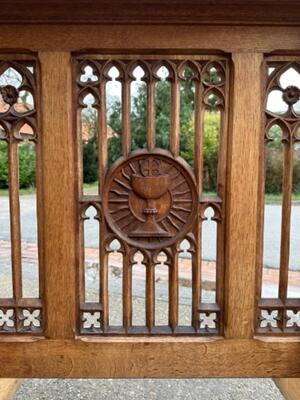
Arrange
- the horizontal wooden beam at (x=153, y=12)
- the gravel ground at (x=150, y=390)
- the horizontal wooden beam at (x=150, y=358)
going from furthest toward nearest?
1. the gravel ground at (x=150, y=390)
2. the horizontal wooden beam at (x=150, y=358)
3. the horizontal wooden beam at (x=153, y=12)

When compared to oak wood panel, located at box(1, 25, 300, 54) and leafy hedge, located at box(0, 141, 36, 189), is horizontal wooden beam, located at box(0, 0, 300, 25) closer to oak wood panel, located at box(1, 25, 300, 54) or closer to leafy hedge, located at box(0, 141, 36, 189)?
oak wood panel, located at box(1, 25, 300, 54)

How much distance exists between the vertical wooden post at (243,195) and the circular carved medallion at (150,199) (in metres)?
0.08

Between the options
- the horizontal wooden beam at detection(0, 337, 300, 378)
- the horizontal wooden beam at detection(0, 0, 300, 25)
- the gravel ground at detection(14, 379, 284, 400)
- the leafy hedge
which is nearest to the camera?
the horizontal wooden beam at detection(0, 0, 300, 25)

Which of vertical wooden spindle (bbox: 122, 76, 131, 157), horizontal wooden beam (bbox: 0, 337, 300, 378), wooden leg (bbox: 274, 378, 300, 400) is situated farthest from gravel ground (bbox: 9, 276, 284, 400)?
vertical wooden spindle (bbox: 122, 76, 131, 157)

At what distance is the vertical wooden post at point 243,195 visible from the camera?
724mm

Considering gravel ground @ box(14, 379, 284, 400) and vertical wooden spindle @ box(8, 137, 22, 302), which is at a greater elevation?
vertical wooden spindle @ box(8, 137, 22, 302)

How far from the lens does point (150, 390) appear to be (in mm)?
1214

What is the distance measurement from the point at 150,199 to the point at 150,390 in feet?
2.36

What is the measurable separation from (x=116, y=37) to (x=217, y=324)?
551 mm

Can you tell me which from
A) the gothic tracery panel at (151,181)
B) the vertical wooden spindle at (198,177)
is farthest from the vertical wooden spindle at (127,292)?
the vertical wooden spindle at (198,177)

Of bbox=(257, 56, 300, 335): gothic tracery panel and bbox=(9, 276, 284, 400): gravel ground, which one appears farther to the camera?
bbox=(9, 276, 284, 400): gravel ground

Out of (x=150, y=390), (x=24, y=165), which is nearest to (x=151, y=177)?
(x=150, y=390)

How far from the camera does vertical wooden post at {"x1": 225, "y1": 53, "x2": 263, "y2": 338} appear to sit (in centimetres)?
72

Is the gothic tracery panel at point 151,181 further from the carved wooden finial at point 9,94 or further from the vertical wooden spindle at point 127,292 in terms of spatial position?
the carved wooden finial at point 9,94
